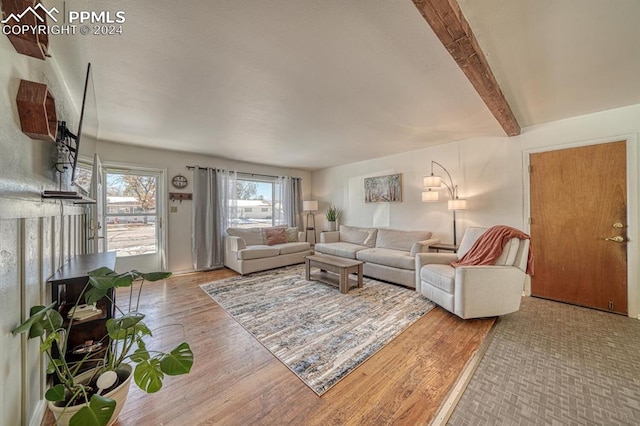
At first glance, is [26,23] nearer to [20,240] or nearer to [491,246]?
[20,240]

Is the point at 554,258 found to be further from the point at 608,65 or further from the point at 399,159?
the point at 399,159

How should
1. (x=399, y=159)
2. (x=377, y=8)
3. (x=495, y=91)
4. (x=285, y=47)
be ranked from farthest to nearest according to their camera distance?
(x=399, y=159) → (x=495, y=91) → (x=285, y=47) → (x=377, y=8)

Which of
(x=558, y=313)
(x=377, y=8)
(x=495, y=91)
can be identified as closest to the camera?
(x=377, y=8)

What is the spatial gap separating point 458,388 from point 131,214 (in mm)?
4976

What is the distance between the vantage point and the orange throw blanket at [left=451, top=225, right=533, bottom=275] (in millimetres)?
2531

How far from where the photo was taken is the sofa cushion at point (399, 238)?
398 centimetres

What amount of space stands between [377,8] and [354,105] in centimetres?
119

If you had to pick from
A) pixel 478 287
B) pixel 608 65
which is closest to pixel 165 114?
pixel 478 287

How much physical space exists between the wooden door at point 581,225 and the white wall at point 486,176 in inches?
3.4

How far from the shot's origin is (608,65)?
1847 millimetres

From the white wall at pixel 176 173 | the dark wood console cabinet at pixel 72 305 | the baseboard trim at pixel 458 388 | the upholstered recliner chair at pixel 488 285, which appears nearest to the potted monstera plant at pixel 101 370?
the dark wood console cabinet at pixel 72 305

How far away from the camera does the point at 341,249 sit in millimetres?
4441

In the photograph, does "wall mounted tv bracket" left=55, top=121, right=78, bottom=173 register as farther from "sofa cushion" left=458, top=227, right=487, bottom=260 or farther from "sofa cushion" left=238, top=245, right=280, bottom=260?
"sofa cushion" left=458, top=227, right=487, bottom=260

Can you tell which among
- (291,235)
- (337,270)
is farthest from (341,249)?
(291,235)
